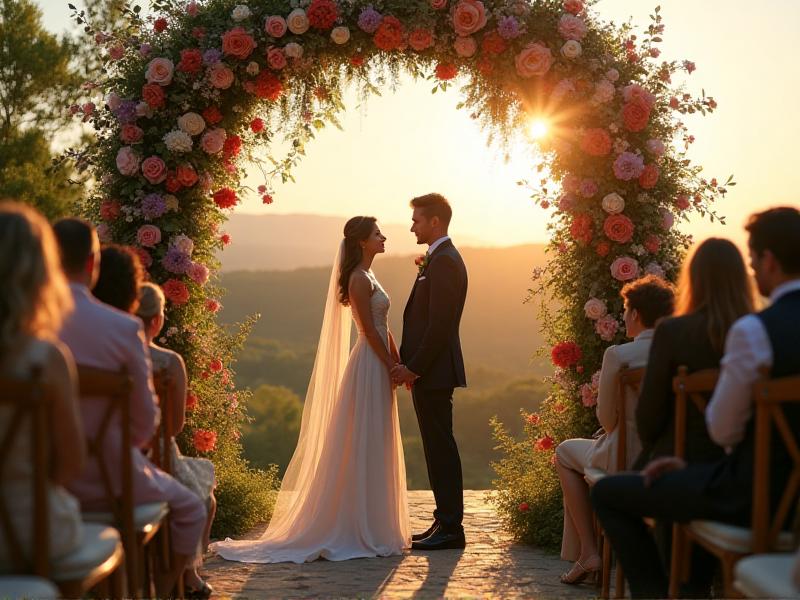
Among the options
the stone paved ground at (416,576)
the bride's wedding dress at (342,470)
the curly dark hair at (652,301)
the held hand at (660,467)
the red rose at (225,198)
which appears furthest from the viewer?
the red rose at (225,198)

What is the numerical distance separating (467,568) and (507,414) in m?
20.3

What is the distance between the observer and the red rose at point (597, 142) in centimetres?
675

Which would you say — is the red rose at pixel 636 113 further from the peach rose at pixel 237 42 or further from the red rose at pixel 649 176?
the peach rose at pixel 237 42

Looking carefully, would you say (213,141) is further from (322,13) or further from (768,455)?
(768,455)

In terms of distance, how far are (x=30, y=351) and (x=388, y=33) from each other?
4.72 meters

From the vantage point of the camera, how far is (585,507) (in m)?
5.56

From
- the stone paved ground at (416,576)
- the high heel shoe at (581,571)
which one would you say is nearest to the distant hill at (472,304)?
the stone paved ground at (416,576)

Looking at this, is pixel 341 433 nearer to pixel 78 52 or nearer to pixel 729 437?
pixel 729 437

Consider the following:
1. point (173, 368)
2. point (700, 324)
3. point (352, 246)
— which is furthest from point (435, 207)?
point (700, 324)

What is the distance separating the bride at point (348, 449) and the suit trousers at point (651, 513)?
268cm

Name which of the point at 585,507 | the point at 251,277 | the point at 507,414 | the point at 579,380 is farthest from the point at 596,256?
the point at 251,277

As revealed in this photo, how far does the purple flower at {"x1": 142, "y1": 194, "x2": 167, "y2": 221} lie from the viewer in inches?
271

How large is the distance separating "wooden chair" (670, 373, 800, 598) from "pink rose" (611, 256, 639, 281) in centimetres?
322

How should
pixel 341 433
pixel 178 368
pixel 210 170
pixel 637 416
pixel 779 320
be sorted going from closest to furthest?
1. pixel 779 320
2. pixel 637 416
3. pixel 178 368
4. pixel 341 433
5. pixel 210 170
